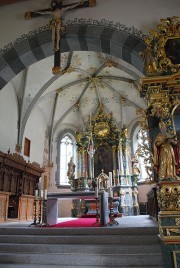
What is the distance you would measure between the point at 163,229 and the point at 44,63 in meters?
9.08

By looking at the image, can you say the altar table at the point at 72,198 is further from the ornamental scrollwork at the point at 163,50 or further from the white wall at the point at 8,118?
the white wall at the point at 8,118

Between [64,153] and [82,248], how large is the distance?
471 inches

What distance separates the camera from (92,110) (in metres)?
16.2

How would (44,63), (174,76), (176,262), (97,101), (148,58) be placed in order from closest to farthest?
1. (176,262)
2. (174,76)
3. (148,58)
4. (44,63)
5. (97,101)

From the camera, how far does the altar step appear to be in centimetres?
386

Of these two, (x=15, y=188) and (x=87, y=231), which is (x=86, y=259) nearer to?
(x=87, y=231)

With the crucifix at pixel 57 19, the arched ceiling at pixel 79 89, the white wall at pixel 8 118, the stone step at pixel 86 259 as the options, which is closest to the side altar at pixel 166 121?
the stone step at pixel 86 259

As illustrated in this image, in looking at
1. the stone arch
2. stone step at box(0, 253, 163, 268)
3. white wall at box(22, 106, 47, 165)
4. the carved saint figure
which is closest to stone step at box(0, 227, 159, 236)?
stone step at box(0, 253, 163, 268)

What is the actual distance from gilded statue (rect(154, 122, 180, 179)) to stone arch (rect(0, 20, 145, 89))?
2560 mm

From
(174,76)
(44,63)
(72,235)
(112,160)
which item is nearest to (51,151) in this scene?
(112,160)

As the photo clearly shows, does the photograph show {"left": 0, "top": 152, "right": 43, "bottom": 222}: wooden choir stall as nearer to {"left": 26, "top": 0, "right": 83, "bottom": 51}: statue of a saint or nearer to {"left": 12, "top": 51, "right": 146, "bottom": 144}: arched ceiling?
{"left": 12, "top": 51, "right": 146, "bottom": 144}: arched ceiling

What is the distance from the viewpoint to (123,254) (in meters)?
4.00

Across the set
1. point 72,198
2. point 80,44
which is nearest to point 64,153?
point 72,198

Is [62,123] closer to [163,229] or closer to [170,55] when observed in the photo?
[170,55]
